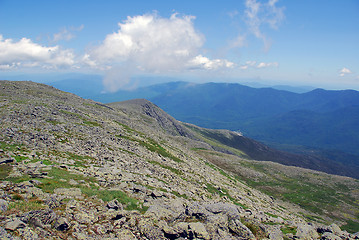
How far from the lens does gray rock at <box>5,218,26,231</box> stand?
10.5 metres

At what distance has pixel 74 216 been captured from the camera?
13516 millimetres

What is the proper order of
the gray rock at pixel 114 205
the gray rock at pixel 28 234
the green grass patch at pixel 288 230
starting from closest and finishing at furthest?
the gray rock at pixel 28 234 < the gray rock at pixel 114 205 < the green grass patch at pixel 288 230

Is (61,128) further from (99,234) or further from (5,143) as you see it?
(99,234)

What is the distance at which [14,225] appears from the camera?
10.6 meters

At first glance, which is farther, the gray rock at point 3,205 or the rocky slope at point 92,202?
the rocky slope at point 92,202

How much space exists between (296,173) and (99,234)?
106 meters

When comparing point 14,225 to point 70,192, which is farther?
point 70,192

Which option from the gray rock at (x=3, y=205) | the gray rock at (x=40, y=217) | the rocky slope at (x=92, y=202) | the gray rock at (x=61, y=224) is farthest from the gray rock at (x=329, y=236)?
the gray rock at (x=3, y=205)

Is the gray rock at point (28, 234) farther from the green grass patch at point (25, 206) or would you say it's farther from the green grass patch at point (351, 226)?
the green grass patch at point (351, 226)

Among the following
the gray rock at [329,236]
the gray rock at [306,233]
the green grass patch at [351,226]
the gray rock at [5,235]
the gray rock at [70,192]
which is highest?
the gray rock at [5,235]

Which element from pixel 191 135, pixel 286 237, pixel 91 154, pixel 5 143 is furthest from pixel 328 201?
pixel 191 135

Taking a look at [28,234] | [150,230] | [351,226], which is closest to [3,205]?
[28,234]

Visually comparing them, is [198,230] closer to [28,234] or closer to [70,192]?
[28,234]

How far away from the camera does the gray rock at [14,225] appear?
10461 mm
